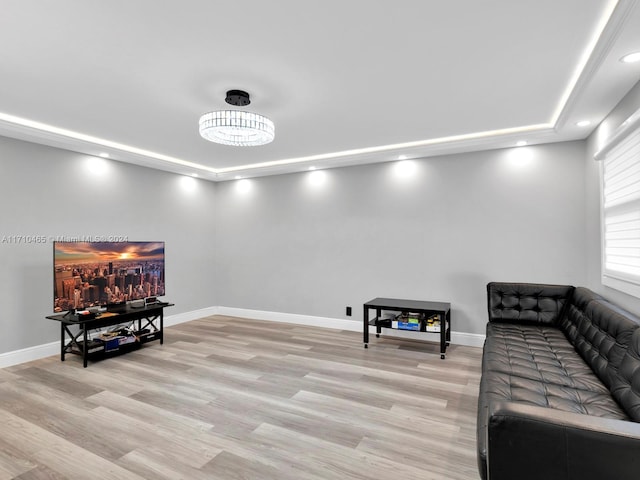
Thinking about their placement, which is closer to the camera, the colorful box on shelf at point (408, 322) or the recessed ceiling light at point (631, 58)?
the recessed ceiling light at point (631, 58)

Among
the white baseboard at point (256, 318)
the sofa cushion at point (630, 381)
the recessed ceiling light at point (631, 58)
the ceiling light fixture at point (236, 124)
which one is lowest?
the white baseboard at point (256, 318)

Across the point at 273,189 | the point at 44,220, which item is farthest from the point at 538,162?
the point at 44,220

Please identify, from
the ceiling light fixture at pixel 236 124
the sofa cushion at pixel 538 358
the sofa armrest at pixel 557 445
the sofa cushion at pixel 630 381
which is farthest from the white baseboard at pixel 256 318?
the sofa armrest at pixel 557 445

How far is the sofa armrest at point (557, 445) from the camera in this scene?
45.9 inches

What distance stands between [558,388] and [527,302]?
5.69 ft

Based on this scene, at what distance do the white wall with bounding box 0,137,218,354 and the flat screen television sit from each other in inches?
20.2

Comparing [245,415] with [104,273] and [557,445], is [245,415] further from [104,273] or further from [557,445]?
[104,273]

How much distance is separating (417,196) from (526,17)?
9.46 feet

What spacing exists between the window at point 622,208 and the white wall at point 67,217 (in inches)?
215

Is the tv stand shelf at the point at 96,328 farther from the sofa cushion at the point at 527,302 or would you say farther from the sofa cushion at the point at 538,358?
the sofa cushion at the point at 527,302

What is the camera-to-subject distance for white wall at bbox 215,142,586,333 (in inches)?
161

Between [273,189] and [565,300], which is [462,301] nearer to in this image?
[565,300]

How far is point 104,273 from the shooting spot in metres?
4.17

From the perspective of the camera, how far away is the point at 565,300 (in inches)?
139
